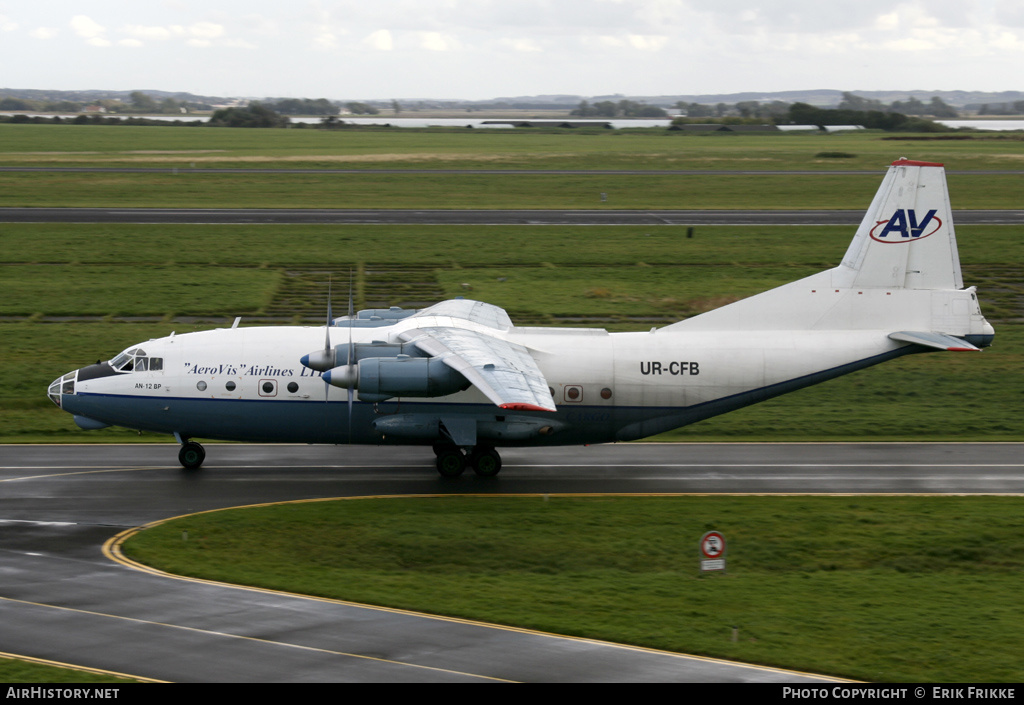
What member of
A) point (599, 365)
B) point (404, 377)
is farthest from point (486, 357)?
point (599, 365)

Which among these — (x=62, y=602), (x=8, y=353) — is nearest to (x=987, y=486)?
(x=62, y=602)

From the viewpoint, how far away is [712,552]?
21453mm

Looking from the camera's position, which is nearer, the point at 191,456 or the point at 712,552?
the point at 712,552

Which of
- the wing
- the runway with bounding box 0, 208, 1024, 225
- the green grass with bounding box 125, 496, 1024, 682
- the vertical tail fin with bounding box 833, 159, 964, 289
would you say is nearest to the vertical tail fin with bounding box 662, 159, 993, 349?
the vertical tail fin with bounding box 833, 159, 964, 289

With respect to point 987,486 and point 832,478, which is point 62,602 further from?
point 987,486

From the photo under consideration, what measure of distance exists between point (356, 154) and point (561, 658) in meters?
123

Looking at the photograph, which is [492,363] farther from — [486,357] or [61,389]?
[61,389]

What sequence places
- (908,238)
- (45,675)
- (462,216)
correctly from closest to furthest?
(45,675)
(908,238)
(462,216)

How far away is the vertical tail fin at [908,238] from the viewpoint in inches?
1185

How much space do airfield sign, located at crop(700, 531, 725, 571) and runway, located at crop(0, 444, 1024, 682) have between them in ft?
13.8

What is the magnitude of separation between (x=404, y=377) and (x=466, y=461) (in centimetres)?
497

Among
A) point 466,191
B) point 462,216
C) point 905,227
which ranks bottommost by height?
point 905,227

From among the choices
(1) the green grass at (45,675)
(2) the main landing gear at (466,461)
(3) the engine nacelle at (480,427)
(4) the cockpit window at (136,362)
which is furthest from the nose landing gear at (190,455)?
(1) the green grass at (45,675)

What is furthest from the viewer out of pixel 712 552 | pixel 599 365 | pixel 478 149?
pixel 478 149
